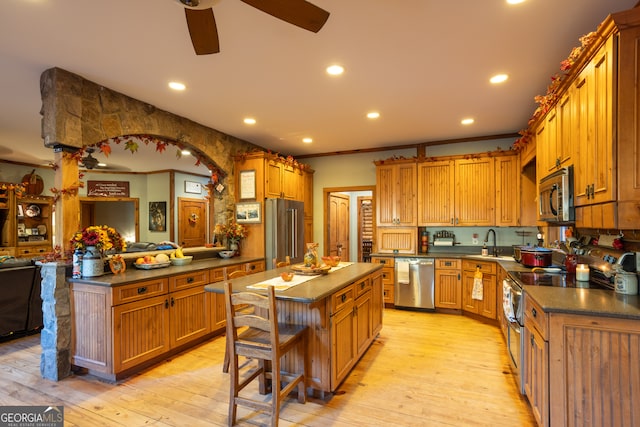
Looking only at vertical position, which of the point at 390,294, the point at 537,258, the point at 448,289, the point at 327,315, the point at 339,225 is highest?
the point at 339,225

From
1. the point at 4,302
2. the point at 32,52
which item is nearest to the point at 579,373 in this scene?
the point at 32,52

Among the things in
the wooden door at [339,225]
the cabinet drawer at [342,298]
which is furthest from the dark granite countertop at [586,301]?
the wooden door at [339,225]

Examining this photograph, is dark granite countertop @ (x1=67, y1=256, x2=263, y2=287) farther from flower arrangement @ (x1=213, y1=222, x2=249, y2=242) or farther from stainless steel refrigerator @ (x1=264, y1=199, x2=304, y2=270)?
stainless steel refrigerator @ (x1=264, y1=199, x2=304, y2=270)

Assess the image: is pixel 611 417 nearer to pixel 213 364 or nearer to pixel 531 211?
pixel 213 364

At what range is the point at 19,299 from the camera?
385 centimetres

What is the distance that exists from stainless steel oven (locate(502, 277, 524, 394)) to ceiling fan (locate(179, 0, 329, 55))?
7.94 feet

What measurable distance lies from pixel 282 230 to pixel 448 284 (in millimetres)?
2572

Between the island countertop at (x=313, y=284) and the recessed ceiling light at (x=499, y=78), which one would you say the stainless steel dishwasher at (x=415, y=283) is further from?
the recessed ceiling light at (x=499, y=78)

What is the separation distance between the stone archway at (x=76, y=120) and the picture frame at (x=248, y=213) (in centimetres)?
150

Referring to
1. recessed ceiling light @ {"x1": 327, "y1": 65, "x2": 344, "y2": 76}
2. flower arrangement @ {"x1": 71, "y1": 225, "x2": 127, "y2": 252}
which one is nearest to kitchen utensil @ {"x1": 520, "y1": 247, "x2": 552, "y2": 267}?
recessed ceiling light @ {"x1": 327, "y1": 65, "x2": 344, "y2": 76}

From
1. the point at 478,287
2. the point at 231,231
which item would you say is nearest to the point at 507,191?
the point at 478,287

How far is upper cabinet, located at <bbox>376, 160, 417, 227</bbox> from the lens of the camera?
5184 millimetres

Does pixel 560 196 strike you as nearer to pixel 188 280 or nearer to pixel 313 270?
pixel 313 270

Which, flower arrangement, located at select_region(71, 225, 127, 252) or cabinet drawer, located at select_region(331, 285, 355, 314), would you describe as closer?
cabinet drawer, located at select_region(331, 285, 355, 314)
